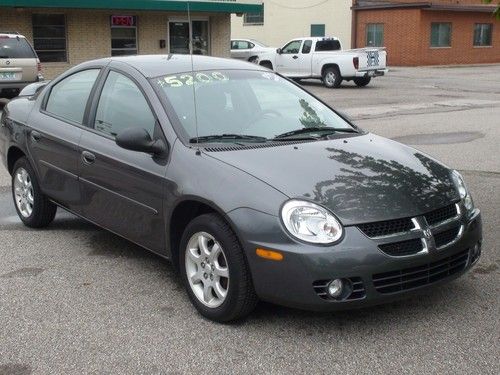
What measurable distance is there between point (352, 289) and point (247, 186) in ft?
2.70

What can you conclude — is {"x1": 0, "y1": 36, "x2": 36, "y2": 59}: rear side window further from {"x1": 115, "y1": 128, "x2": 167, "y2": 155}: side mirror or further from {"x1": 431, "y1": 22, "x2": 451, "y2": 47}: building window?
{"x1": 431, "y1": 22, "x2": 451, "y2": 47}: building window

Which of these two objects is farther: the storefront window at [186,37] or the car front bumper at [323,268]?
the storefront window at [186,37]

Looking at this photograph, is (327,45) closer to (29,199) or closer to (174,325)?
(29,199)

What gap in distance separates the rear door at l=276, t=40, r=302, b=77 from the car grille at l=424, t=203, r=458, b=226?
2096 centimetres

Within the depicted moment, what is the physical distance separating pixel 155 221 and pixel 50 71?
2022 centimetres

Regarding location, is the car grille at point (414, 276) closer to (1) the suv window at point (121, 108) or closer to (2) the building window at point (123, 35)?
(1) the suv window at point (121, 108)

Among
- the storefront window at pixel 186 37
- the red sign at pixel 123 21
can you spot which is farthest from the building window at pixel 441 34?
the red sign at pixel 123 21

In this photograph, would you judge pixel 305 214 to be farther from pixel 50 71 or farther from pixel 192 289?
pixel 50 71

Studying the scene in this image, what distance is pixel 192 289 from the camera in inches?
164

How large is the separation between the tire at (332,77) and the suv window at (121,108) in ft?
60.7

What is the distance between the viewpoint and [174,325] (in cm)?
402

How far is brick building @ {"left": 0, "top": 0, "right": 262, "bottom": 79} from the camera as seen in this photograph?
73.8 ft

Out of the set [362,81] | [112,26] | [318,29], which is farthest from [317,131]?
[318,29]

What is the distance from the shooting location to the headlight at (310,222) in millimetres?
3623
